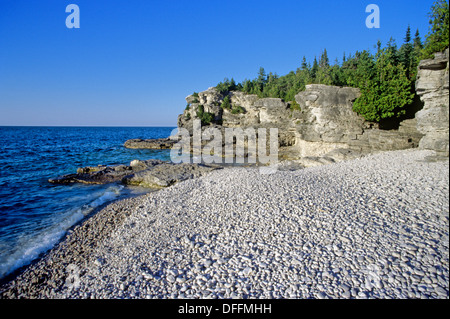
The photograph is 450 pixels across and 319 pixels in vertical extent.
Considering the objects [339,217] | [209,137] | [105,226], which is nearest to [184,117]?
[209,137]

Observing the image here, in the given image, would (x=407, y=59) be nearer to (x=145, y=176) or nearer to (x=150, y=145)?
(x=145, y=176)

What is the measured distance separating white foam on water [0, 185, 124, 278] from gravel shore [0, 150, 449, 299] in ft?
2.22

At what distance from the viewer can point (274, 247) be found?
711 cm

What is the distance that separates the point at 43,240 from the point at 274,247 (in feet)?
34.1

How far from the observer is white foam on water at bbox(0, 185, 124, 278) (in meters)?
8.52

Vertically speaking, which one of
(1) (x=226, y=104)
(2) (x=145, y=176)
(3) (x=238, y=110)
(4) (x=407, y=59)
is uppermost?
(4) (x=407, y=59)

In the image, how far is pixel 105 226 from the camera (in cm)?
1111

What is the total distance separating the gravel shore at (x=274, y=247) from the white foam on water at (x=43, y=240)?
677mm

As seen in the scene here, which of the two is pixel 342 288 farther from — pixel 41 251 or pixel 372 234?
pixel 41 251

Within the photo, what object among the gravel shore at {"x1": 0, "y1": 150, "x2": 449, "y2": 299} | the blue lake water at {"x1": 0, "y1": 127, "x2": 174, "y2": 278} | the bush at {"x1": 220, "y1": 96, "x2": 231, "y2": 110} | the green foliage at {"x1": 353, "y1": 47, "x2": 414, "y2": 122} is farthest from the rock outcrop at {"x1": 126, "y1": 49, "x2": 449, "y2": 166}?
the blue lake water at {"x1": 0, "y1": 127, "x2": 174, "y2": 278}

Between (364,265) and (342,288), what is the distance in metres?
1.06

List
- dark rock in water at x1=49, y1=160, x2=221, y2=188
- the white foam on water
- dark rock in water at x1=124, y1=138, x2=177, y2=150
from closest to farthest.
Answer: the white foam on water → dark rock in water at x1=49, y1=160, x2=221, y2=188 → dark rock in water at x1=124, y1=138, x2=177, y2=150

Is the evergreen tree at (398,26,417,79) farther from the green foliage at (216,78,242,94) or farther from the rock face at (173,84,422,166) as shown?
the green foliage at (216,78,242,94)

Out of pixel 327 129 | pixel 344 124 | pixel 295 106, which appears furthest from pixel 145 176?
pixel 295 106
